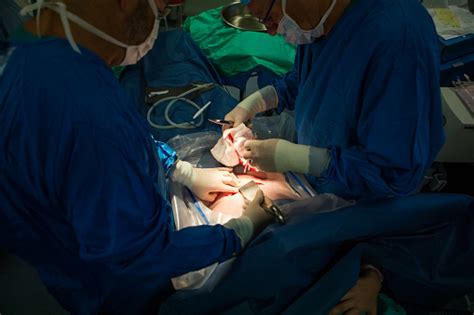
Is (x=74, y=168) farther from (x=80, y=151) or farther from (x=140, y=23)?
(x=140, y=23)

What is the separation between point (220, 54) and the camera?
2459mm

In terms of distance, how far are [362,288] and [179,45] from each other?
1.82m

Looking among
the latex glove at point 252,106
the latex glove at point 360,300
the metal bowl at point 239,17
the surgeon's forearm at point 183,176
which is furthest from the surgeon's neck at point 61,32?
the metal bowl at point 239,17

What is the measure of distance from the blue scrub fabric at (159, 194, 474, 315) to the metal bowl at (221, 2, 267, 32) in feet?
6.05

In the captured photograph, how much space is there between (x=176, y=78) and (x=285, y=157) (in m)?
1.11

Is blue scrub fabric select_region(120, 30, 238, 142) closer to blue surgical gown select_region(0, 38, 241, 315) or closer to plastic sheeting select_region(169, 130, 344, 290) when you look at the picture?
plastic sheeting select_region(169, 130, 344, 290)

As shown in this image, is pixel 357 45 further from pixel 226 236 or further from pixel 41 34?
pixel 41 34

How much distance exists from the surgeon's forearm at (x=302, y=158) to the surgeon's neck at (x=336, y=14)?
1.43ft

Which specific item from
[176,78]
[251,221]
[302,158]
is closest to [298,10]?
[302,158]

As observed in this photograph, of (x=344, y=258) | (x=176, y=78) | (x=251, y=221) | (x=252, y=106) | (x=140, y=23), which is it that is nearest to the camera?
(x=140, y=23)

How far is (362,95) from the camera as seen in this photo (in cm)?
124

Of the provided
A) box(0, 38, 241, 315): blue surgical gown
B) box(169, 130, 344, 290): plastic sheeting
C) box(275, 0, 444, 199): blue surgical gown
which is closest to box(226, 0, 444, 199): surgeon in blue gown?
box(275, 0, 444, 199): blue surgical gown

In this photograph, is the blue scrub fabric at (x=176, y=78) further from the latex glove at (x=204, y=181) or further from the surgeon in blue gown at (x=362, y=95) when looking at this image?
the surgeon in blue gown at (x=362, y=95)

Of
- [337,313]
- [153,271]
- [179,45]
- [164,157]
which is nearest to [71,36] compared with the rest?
[153,271]
